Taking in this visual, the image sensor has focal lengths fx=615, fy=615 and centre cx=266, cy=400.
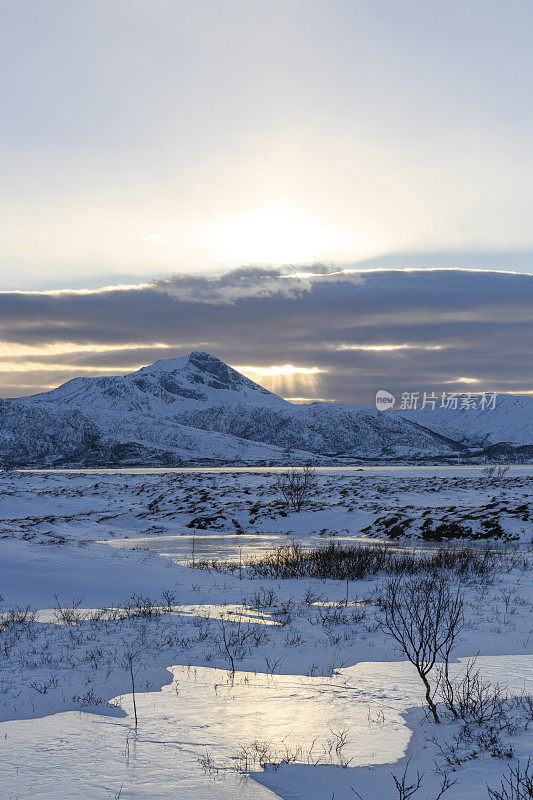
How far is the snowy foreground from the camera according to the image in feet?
14.6

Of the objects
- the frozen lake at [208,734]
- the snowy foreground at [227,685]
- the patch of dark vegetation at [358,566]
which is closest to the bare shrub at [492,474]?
the patch of dark vegetation at [358,566]

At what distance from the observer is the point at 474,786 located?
13.4 ft


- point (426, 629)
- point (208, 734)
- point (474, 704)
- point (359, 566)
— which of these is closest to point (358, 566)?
point (359, 566)

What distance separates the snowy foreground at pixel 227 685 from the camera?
445 cm

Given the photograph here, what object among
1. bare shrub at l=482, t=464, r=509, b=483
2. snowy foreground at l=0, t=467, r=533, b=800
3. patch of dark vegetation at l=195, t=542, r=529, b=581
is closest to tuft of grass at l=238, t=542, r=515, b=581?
patch of dark vegetation at l=195, t=542, r=529, b=581

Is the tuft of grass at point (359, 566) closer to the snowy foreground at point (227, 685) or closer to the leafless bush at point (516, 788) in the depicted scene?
the snowy foreground at point (227, 685)

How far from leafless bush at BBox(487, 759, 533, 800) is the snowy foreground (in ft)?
0.33

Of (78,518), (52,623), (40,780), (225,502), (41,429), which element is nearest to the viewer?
(40,780)

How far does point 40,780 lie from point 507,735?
11.7 ft

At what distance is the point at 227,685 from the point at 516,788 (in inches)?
143

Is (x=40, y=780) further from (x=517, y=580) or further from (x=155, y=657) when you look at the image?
(x=517, y=580)

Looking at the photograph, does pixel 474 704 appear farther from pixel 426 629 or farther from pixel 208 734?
pixel 208 734

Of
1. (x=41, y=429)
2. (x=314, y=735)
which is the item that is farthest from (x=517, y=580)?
(x=41, y=429)

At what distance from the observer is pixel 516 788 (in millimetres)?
3781
